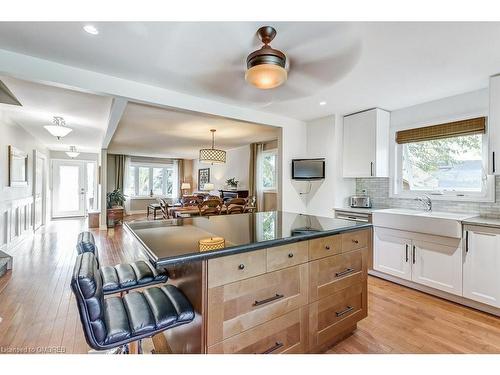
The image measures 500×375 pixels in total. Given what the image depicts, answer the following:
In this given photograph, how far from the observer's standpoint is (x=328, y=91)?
2863mm

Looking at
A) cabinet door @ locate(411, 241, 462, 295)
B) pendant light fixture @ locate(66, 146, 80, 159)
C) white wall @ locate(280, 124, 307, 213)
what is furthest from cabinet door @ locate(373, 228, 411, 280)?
pendant light fixture @ locate(66, 146, 80, 159)

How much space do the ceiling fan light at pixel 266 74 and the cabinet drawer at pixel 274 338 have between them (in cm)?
156

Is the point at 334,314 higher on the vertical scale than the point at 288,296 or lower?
lower

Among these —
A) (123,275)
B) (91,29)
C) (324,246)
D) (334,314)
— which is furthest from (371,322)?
(91,29)

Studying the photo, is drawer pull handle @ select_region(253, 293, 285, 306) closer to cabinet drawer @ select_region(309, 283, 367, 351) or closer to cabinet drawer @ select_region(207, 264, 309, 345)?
cabinet drawer @ select_region(207, 264, 309, 345)

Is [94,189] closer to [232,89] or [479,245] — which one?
[232,89]

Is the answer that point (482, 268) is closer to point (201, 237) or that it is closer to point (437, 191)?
A: point (437, 191)

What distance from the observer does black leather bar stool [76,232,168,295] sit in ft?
4.88

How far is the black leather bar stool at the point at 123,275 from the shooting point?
1.49 m

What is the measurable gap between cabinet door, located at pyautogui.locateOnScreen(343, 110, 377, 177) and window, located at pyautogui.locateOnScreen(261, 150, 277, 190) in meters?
2.79

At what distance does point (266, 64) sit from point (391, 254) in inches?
108

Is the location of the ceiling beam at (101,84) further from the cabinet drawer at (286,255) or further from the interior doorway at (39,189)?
the interior doorway at (39,189)

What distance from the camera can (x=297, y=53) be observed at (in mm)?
2018

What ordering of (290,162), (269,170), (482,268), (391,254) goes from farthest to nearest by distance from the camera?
1. (269,170)
2. (290,162)
3. (391,254)
4. (482,268)
